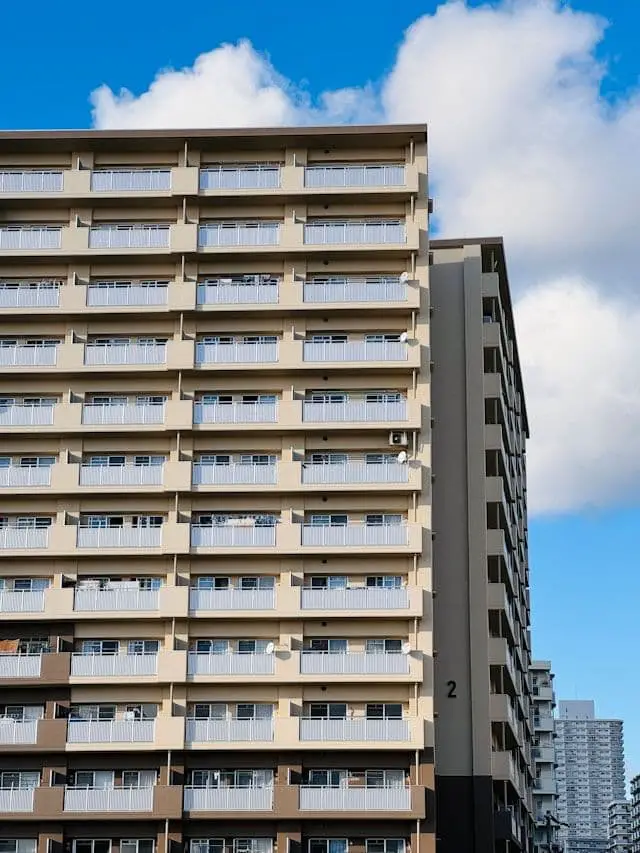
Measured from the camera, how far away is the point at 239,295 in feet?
178

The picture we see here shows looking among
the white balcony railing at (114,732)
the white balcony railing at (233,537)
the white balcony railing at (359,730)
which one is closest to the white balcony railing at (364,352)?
the white balcony railing at (233,537)

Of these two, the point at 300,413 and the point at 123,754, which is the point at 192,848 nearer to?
the point at 123,754

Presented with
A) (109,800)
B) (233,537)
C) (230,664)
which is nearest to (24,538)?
(233,537)

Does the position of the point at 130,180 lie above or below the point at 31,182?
below

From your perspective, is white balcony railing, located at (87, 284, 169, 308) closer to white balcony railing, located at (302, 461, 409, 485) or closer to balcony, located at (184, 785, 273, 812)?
white balcony railing, located at (302, 461, 409, 485)

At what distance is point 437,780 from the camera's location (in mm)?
52406

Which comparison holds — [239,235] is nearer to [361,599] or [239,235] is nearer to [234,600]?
[234,600]

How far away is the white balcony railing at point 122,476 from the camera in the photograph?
52750 millimetres

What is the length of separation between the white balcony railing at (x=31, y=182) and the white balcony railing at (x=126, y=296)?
182 inches

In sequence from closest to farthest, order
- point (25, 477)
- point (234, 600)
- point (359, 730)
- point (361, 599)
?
1. point (359, 730)
2. point (361, 599)
3. point (234, 600)
4. point (25, 477)

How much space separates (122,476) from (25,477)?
3.73m

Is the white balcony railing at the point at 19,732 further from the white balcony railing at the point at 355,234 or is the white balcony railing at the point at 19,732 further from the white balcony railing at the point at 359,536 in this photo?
the white balcony railing at the point at 355,234

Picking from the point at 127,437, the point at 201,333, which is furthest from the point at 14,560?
the point at 201,333

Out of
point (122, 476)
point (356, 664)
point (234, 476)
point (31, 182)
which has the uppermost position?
point (31, 182)
